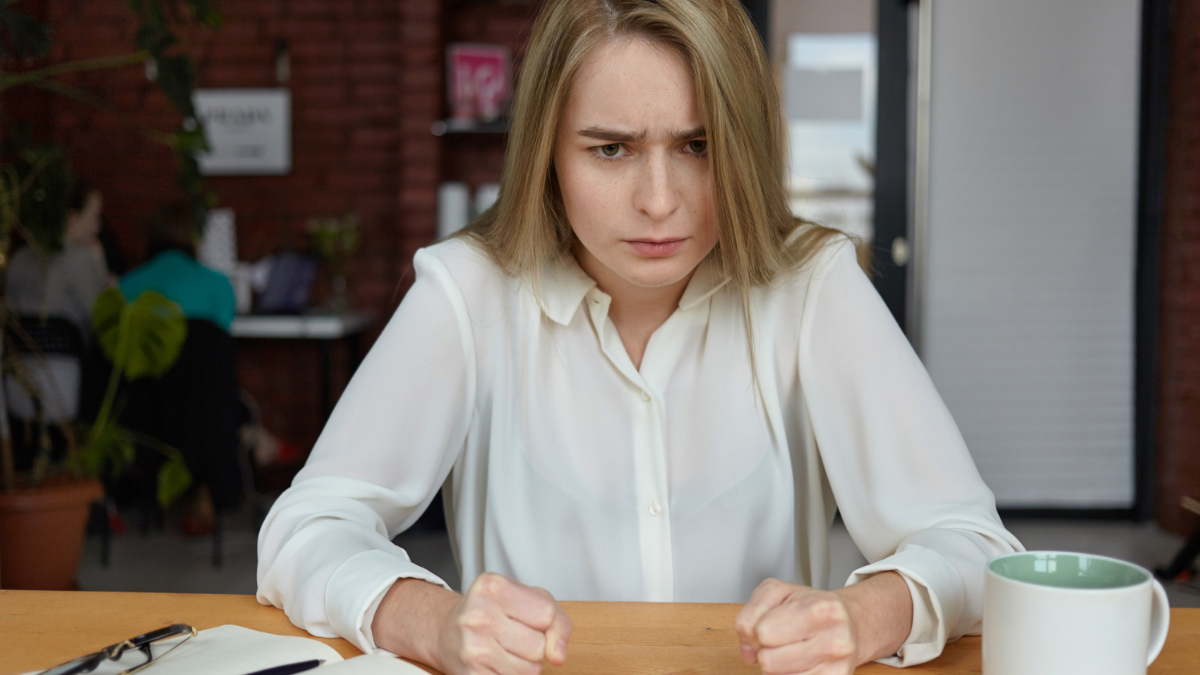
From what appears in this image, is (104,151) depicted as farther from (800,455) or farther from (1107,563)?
(1107,563)

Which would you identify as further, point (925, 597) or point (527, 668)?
point (925, 597)

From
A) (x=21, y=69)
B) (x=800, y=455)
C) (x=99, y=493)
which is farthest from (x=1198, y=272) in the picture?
(x=21, y=69)

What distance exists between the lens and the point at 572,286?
1126 millimetres

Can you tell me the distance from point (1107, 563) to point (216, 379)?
3.27 metres

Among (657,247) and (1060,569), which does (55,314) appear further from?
(1060,569)

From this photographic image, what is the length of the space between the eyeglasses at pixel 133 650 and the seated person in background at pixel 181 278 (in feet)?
9.70

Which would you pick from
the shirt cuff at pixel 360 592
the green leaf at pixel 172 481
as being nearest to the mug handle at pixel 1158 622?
the shirt cuff at pixel 360 592

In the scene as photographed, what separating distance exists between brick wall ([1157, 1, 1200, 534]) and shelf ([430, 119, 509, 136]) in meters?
2.69

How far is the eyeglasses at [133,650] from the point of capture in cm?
64

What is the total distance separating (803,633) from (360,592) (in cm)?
33

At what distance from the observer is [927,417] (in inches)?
37.9

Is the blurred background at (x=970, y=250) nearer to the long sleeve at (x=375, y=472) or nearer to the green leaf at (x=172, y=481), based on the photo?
the green leaf at (x=172, y=481)

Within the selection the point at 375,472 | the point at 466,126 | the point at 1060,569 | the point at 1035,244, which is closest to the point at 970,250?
the point at 1035,244

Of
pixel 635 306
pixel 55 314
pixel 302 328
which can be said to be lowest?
pixel 302 328
